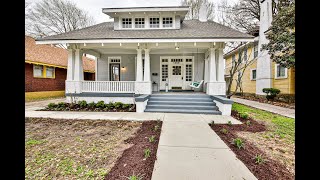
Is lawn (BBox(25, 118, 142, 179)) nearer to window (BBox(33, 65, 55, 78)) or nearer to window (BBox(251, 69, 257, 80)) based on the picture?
window (BBox(33, 65, 55, 78))

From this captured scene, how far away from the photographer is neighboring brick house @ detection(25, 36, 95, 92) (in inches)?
483

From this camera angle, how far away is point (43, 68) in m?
13.4

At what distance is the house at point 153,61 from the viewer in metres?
8.21

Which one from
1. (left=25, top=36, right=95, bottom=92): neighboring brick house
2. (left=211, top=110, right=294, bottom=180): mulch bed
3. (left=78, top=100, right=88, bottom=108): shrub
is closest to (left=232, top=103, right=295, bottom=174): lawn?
(left=211, top=110, right=294, bottom=180): mulch bed

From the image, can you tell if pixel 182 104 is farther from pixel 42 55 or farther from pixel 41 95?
pixel 42 55

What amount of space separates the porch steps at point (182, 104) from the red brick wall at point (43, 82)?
10325 mm

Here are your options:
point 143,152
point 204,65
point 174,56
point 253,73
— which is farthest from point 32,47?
point 253,73

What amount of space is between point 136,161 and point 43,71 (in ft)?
47.4

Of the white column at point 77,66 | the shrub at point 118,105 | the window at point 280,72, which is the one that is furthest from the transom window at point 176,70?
the window at point 280,72

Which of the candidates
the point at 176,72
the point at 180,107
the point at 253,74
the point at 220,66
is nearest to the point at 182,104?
the point at 180,107
